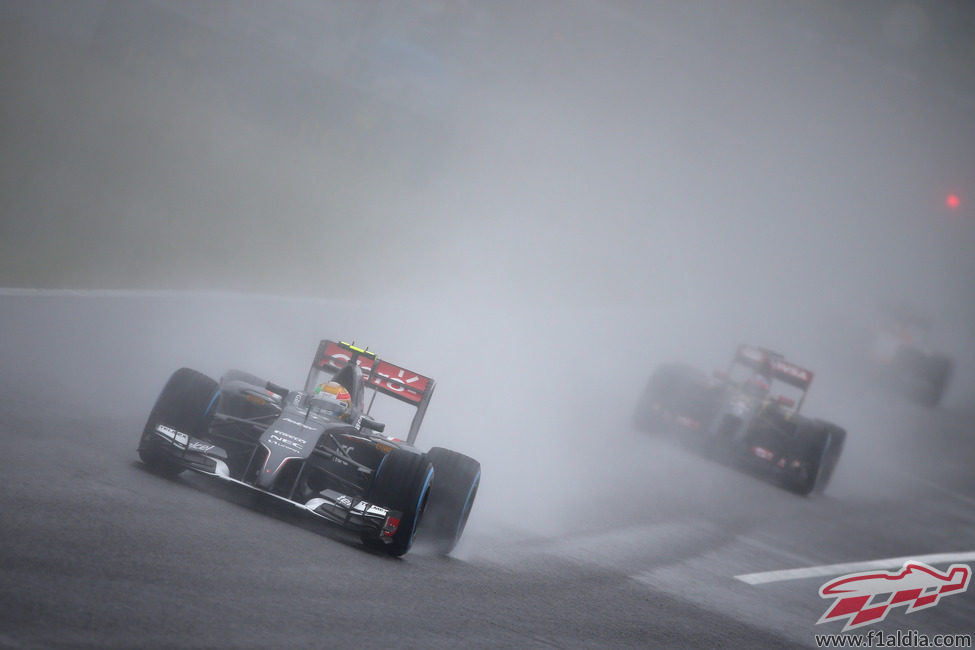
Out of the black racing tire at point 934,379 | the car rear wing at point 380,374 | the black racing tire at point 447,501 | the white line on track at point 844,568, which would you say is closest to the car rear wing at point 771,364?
the white line on track at point 844,568

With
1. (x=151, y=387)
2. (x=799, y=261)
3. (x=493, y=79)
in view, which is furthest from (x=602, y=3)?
(x=151, y=387)

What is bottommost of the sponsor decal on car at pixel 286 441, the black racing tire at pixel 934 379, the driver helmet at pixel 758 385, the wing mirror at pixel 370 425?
the sponsor decal on car at pixel 286 441

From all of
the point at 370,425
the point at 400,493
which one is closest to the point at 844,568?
the point at 370,425

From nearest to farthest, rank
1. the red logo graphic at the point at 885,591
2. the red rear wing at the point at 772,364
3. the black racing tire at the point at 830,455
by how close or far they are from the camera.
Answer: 1. the red logo graphic at the point at 885,591
2. the black racing tire at the point at 830,455
3. the red rear wing at the point at 772,364

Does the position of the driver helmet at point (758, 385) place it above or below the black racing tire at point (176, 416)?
above

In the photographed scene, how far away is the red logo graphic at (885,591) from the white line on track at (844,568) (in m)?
0.13

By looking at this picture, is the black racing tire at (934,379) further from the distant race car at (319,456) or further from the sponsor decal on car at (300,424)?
the sponsor decal on car at (300,424)

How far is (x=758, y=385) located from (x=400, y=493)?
11181 millimetres

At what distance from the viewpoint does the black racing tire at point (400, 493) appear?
8328mm

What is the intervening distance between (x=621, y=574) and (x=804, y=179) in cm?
4921

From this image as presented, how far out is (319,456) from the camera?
905 cm

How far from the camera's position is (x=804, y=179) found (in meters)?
56.6

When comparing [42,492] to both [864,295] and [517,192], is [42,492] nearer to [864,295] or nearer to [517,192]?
[517,192]

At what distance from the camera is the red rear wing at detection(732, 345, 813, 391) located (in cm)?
1919
